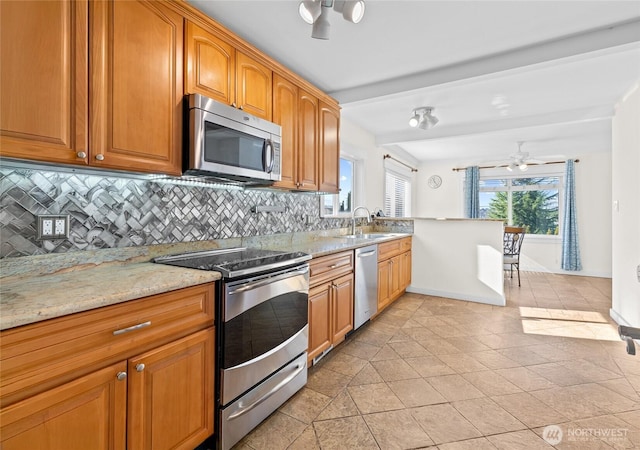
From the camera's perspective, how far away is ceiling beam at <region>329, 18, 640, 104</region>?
6.97 ft

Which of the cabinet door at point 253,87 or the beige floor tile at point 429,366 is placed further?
the beige floor tile at point 429,366

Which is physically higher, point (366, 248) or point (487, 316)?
point (366, 248)

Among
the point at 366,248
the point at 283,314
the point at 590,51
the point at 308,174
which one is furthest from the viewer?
the point at 366,248

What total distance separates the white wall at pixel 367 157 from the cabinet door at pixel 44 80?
10.1ft

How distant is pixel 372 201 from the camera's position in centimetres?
493

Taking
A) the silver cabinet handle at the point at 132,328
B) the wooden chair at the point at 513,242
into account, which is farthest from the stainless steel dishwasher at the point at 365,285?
the wooden chair at the point at 513,242

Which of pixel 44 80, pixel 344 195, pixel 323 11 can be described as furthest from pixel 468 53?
pixel 44 80

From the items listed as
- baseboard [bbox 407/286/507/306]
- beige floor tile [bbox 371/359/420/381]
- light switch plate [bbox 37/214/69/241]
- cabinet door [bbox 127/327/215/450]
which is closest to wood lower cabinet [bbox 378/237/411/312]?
baseboard [bbox 407/286/507/306]

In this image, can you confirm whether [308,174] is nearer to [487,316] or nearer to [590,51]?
[590,51]

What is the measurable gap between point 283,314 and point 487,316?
2.78 metres

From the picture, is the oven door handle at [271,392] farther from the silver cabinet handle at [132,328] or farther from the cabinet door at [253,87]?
the cabinet door at [253,87]

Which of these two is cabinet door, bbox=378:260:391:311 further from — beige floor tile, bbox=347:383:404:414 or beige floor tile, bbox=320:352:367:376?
beige floor tile, bbox=347:383:404:414

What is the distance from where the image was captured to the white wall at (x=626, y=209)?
9.37 ft

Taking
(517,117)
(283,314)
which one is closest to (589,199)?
(517,117)
